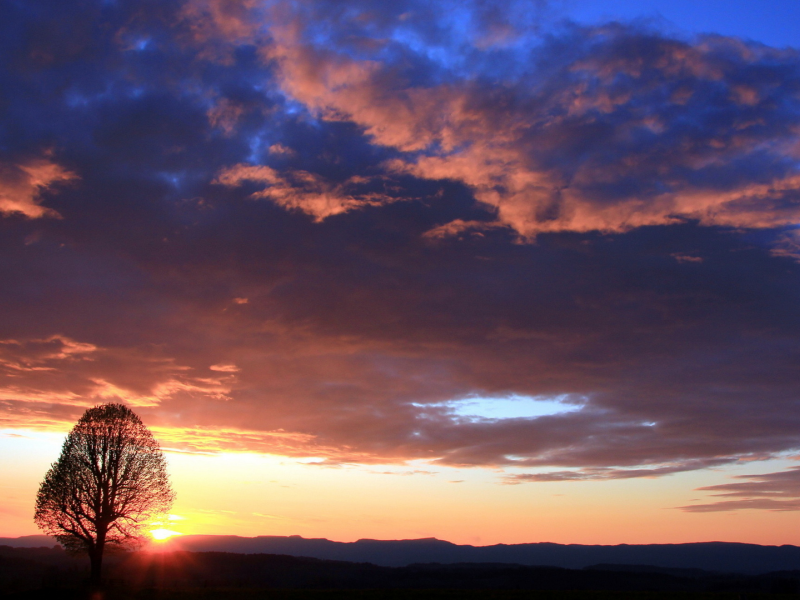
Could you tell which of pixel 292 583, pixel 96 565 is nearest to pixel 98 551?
pixel 96 565

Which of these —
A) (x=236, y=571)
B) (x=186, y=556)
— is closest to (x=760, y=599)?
(x=236, y=571)

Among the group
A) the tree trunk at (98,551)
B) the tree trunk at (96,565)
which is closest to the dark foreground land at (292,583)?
the tree trunk at (96,565)

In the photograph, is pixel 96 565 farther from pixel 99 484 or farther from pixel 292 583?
pixel 292 583

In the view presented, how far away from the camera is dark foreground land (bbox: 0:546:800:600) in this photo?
4500cm

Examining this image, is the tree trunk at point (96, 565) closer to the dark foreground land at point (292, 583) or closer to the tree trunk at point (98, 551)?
the tree trunk at point (98, 551)

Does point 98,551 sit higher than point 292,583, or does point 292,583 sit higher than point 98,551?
point 98,551

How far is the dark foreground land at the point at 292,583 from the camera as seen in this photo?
4500cm

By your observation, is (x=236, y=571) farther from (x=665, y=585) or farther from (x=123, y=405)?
(x=665, y=585)

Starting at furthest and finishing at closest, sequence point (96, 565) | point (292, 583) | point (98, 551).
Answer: point (292, 583), point (98, 551), point (96, 565)

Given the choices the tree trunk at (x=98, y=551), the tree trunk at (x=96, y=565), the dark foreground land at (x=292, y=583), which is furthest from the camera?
the tree trunk at (x=98, y=551)

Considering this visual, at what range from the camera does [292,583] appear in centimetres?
11350

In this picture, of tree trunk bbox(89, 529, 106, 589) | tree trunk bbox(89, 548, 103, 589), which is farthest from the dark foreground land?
tree trunk bbox(89, 529, 106, 589)

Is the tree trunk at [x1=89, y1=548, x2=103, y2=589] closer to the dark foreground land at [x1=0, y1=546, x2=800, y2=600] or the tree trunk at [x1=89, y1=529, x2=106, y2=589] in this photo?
the tree trunk at [x1=89, y1=529, x2=106, y2=589]

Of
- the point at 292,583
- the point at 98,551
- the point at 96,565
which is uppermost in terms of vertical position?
the point at 98,551
